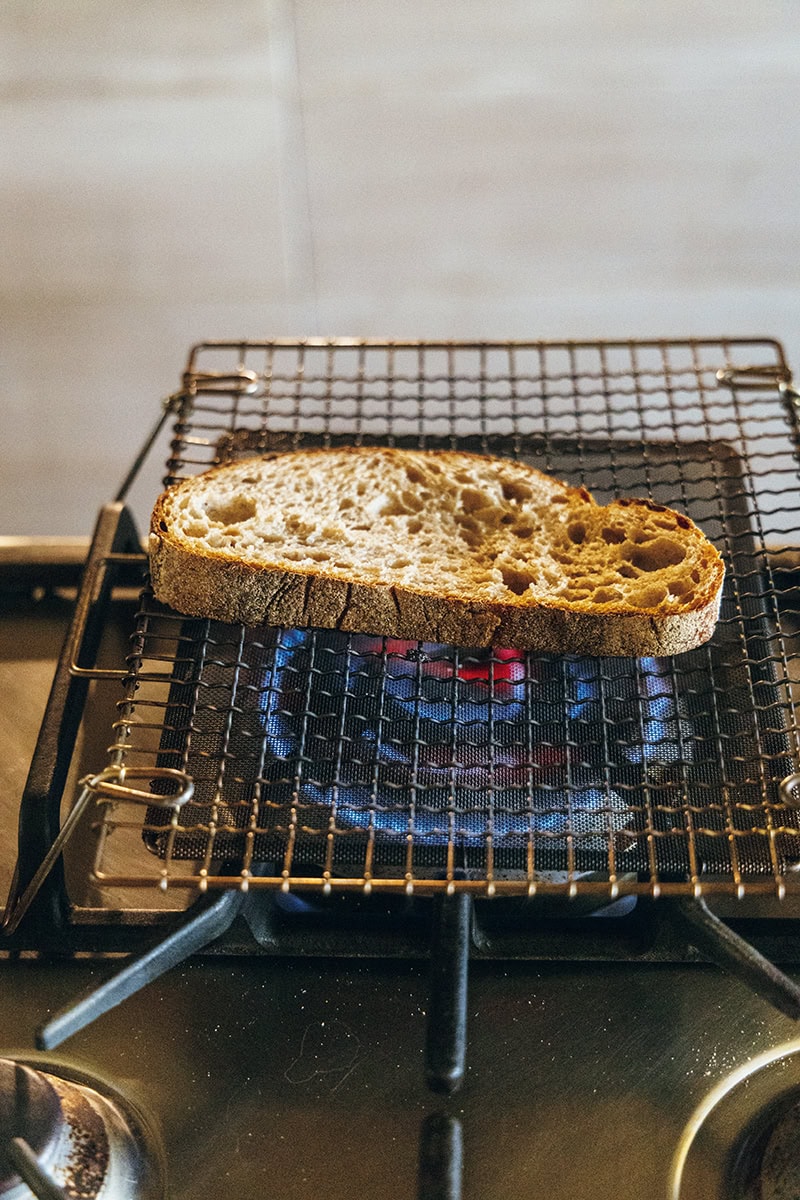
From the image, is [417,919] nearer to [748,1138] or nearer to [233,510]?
[748,1138]

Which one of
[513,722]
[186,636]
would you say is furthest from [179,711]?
[513,722]

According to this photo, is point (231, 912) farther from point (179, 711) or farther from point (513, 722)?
point (513, 722)

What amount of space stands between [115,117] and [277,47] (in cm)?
47

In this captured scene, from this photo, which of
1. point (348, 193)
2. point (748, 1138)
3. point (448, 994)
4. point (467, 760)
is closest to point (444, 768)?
point (467, 760)

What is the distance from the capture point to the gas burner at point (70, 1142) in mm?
885

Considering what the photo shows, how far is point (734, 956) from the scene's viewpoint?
3.11 feet

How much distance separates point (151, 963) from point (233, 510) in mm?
595

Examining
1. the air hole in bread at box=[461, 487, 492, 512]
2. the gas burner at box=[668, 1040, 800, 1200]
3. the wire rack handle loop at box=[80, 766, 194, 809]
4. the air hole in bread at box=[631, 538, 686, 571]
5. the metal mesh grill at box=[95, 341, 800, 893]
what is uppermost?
the air hole in bread at box=[461, 487, 492, 512]

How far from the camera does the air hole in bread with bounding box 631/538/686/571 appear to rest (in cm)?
125

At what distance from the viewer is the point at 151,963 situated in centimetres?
96

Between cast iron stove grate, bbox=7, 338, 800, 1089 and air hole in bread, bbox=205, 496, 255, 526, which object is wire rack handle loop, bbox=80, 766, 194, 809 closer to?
cast iron stove grate, bbox=7, 338, 800, 1089

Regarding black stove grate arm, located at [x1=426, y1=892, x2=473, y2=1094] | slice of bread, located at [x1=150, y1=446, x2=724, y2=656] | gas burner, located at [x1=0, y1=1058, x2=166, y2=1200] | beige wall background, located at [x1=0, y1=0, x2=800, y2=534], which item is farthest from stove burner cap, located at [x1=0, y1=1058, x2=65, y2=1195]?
beige wall background, located at [x1=0, y1=0, x2=800, y2=534]

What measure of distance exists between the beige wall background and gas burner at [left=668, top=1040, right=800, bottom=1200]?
74.6 inches

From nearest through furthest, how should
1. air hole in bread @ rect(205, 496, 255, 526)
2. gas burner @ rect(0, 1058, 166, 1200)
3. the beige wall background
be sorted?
gas burner @ rect(0, 1058, 166, 1200) → air hole in bread @ rect(205, 496, 255, 526) → the beige wall background
